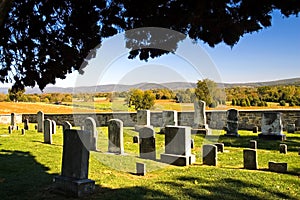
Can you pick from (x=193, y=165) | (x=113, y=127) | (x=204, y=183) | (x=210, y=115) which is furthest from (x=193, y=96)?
(x=204, y=183)

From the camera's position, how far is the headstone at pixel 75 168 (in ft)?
18.3

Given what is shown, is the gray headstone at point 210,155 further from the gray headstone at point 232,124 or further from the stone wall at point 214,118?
the stone wall at point 214,118

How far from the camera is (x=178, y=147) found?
28.3 feet

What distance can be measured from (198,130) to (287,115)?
21.9 ft

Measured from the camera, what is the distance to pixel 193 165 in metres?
8.22

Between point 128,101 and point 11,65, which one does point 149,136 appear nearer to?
point 11,65

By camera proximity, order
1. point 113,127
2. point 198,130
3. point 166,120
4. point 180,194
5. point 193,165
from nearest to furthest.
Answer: point 180,194 → point 193,165 → point 113,127 → point 198,130 → point 166,120

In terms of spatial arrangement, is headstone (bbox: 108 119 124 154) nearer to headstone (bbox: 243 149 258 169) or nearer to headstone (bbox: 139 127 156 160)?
headstone (bbox: 139 127 156 160)

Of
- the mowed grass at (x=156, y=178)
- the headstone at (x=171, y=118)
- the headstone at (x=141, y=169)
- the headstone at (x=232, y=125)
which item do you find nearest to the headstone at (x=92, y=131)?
the mowed grass at (x=156, y=178)

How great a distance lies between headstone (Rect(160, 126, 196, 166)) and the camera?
839 centimetres

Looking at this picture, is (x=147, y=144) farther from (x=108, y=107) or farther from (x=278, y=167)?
(x=108, y=107)

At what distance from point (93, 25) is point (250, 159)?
5.13 meters

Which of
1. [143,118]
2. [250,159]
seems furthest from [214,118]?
[250,159]

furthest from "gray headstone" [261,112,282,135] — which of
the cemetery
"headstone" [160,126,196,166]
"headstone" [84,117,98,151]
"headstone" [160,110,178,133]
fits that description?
"headstone" [84,117,98,151]
